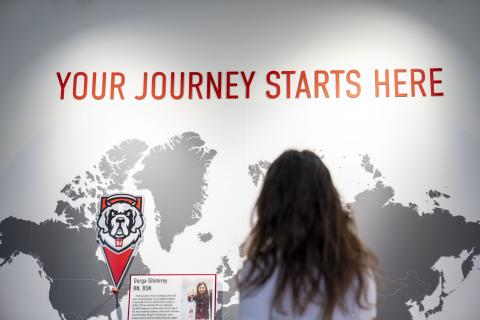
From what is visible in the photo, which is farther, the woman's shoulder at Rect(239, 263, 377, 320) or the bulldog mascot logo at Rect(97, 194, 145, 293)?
the bulldog mascot logo at Rect(97, 194, 145, 293)

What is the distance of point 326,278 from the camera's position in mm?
1249

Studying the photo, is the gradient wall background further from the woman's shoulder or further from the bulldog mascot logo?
the woman's shoulder

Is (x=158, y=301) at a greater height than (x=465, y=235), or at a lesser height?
lesser

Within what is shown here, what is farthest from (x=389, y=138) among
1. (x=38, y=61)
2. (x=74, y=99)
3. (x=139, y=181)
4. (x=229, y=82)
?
(x=38, y=61)

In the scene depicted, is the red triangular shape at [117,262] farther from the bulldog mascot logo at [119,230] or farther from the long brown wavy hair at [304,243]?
the long brown wavy hair at [304,243]

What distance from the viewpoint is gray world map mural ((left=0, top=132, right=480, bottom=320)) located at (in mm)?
2609

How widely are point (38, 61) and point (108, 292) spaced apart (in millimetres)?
1446

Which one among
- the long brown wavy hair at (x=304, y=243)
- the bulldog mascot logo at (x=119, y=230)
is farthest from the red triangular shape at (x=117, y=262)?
the long brown wavy hair at (x=304, y=243)

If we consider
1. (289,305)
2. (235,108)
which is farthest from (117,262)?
(289,305)

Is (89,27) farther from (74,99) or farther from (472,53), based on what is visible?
(472,53)

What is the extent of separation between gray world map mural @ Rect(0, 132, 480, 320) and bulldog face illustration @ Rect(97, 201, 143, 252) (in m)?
0.07

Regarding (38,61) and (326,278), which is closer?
(326,278)

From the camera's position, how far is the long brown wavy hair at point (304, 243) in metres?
1.23

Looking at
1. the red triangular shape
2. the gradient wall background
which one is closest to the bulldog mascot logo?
the red triangular shape
